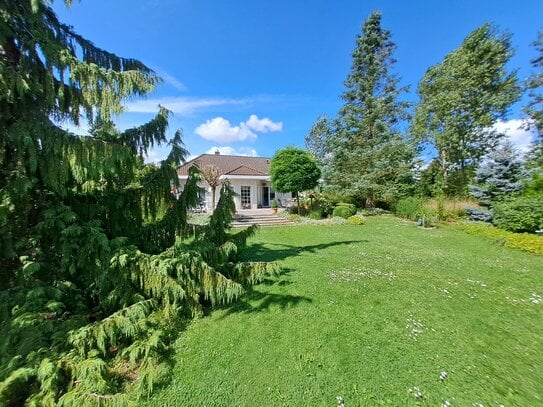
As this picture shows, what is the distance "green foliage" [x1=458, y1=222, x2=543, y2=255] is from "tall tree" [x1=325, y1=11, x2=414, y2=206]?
285 inches

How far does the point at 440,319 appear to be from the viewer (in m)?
3.69

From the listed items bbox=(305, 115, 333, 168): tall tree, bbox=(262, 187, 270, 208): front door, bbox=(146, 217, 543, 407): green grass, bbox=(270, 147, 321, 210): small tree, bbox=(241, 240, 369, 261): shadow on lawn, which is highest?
bbox=(305, 115, 333, 168): tall tree

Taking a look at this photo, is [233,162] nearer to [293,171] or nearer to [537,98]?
[293,171]

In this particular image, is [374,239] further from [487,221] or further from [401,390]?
[401,390]

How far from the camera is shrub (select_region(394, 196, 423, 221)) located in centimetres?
1457

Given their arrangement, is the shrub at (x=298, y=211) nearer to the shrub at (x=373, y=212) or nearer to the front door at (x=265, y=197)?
the shrub at (x=373, y=212)

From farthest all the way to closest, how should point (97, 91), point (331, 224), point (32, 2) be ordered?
point (331, 224), point (97, 91), point (32, 2)

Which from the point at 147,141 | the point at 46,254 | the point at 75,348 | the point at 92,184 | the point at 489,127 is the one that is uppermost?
the point at 489,127

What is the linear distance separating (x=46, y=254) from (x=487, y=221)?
53.9 ft

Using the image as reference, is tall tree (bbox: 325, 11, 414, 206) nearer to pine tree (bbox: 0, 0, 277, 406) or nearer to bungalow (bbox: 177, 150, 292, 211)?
bungalow (bbox: 177, 150, 292, 211)

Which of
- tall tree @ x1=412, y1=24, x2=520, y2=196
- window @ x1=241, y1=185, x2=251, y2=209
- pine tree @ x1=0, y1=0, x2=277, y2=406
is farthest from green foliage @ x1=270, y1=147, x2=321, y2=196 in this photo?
pine tree @ x1=0, y1=0, x2=277, y2=406

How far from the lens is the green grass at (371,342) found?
260 centimetres

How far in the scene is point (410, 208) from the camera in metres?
15.2

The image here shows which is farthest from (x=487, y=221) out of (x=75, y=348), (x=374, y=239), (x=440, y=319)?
(x=75, y=348)
